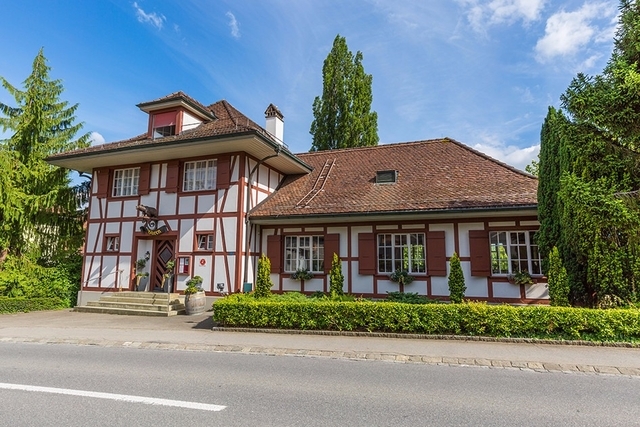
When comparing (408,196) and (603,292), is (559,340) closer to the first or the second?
(603,292)

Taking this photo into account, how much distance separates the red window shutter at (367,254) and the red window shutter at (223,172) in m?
5.06

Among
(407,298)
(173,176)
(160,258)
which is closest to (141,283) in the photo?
(160,258)

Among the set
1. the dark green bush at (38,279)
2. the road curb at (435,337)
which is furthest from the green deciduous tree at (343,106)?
the road curb at (435,337)

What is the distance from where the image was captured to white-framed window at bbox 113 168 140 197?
14999 millimetres

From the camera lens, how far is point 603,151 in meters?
8.12

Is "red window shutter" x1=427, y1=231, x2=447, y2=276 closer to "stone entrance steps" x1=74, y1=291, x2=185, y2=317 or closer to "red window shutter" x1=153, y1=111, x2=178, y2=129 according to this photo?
"stone entrance steps" x1=74, y1=291, x2=185, y2=317

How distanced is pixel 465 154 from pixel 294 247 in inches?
294

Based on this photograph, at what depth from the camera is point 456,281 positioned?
10805 mm

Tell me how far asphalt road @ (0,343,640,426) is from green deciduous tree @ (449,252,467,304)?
474 centimetres

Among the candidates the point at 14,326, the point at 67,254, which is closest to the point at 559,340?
the point at 14,326

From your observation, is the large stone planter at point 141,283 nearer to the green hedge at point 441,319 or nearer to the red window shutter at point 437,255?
the green hedge at point 441,319

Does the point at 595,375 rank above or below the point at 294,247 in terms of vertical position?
below

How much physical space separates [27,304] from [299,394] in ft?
43.4

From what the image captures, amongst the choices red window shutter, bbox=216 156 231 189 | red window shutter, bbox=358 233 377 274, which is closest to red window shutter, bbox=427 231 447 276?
red window shutter, bbox=358 233 377 274
